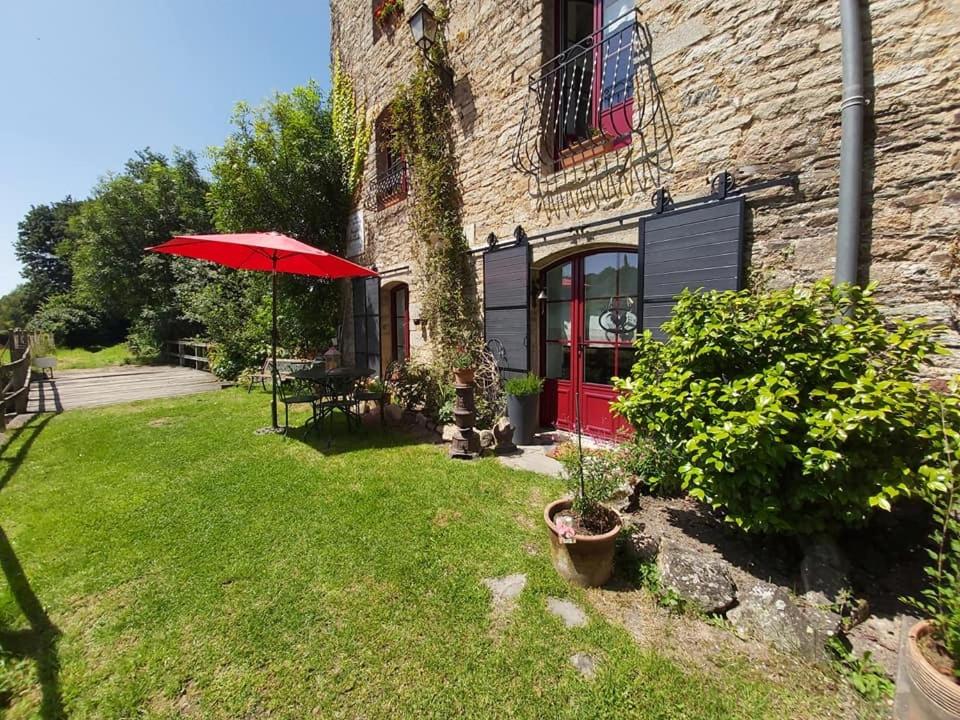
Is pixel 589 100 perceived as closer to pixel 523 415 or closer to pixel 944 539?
pixel 523 415

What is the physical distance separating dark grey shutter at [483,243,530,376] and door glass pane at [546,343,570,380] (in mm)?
348

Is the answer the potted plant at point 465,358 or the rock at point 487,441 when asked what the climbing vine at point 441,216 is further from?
the rock at point 487,441

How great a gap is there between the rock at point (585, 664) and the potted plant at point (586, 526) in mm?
447

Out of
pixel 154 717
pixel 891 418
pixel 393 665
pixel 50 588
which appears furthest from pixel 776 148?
pixel 50 588

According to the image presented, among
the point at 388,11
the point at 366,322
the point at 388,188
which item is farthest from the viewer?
the point at 366,322

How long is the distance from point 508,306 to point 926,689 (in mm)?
4166

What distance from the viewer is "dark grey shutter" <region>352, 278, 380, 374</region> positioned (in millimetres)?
7535

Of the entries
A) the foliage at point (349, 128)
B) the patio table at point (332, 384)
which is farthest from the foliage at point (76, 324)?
the patio table at point (332, 384)

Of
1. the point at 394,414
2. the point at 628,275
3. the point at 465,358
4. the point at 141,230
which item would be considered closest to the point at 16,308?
the point at 141,230

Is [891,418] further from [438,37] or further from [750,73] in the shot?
[438,37]

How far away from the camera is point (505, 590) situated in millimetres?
2268

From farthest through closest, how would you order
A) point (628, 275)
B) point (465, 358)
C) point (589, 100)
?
point (465, 358) → point (589, 100) → point (628, 275)

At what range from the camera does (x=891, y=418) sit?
1835mm

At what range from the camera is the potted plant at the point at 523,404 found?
14.9 feet
